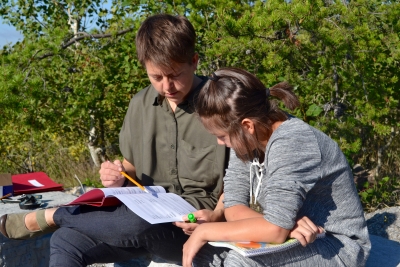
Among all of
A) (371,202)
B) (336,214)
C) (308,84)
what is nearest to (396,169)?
(371,202)

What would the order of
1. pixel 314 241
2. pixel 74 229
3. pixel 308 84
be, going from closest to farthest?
1. pixel 314 241
2. pixel 74 229
3. pixel 308 84

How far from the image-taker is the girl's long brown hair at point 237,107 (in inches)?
91.3

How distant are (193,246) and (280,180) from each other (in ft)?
1.50

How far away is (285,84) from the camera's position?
2533mm

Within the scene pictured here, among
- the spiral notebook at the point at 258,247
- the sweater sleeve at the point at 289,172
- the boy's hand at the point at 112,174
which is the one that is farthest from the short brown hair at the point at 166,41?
the spiral notebook at the point at 258,247

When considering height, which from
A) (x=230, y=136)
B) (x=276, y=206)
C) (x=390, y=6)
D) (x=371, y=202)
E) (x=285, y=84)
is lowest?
(x=371, y=202)

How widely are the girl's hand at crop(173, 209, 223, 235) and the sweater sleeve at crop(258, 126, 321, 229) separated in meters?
0.41

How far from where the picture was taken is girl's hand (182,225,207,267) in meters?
2.34

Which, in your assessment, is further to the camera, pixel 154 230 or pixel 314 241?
pixel 154 230

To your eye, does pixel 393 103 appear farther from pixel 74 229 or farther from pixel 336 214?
pixel 74 229

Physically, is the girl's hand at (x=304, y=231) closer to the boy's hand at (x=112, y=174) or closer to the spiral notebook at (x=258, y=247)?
the spiral notebook at (x=258, y=247)

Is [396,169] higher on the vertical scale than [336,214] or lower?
lower

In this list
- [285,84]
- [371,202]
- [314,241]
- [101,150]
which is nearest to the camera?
[314,241]

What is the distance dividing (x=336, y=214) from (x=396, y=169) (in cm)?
291
